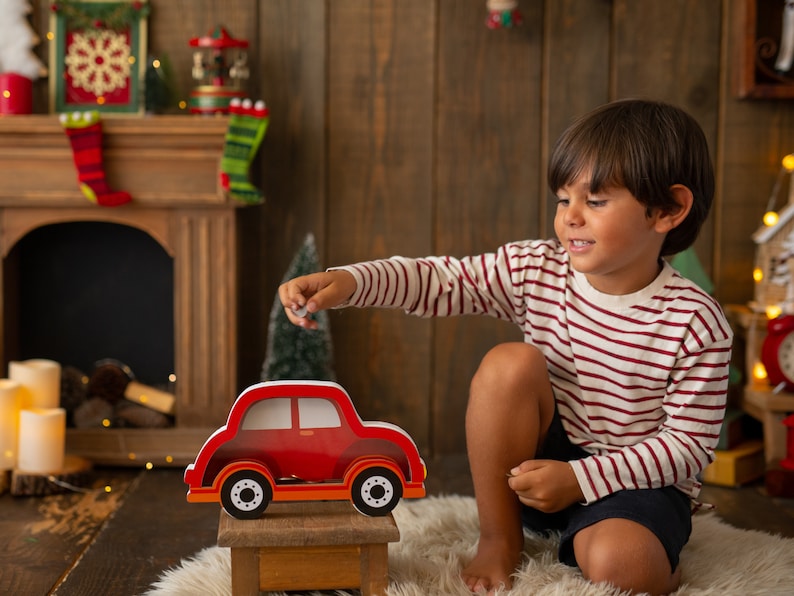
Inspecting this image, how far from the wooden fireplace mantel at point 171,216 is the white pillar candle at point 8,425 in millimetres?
185

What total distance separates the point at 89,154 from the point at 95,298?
0.44 m

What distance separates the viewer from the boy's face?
133 cm

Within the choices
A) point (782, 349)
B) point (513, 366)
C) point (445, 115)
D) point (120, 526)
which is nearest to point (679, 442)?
point (513, 366)

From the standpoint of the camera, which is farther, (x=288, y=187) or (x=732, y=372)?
(x=288, y=187)

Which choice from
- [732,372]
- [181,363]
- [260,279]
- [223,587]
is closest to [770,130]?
[732,372]

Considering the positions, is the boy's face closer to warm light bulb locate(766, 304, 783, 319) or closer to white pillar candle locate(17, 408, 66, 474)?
warm light bulb locate(766, 304, 783, 319)

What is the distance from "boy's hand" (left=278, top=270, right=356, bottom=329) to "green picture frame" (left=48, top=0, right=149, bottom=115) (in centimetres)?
99

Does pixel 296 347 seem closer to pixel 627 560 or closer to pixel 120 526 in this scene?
pixel 120 526

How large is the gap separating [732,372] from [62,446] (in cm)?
139

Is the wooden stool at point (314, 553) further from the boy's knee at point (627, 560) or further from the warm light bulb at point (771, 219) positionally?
the warm light bulb at point (771, 219)

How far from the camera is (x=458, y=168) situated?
216cm

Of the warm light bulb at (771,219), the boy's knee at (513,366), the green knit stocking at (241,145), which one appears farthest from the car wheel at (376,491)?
the warm light bulb at (771,219)

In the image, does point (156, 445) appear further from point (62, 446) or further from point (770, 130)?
point (770, 130)

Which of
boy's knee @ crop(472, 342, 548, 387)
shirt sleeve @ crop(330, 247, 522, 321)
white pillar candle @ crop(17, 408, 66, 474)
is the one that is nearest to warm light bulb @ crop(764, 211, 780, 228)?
shirt sleeve @ crop(330, 247, 522, 321)
